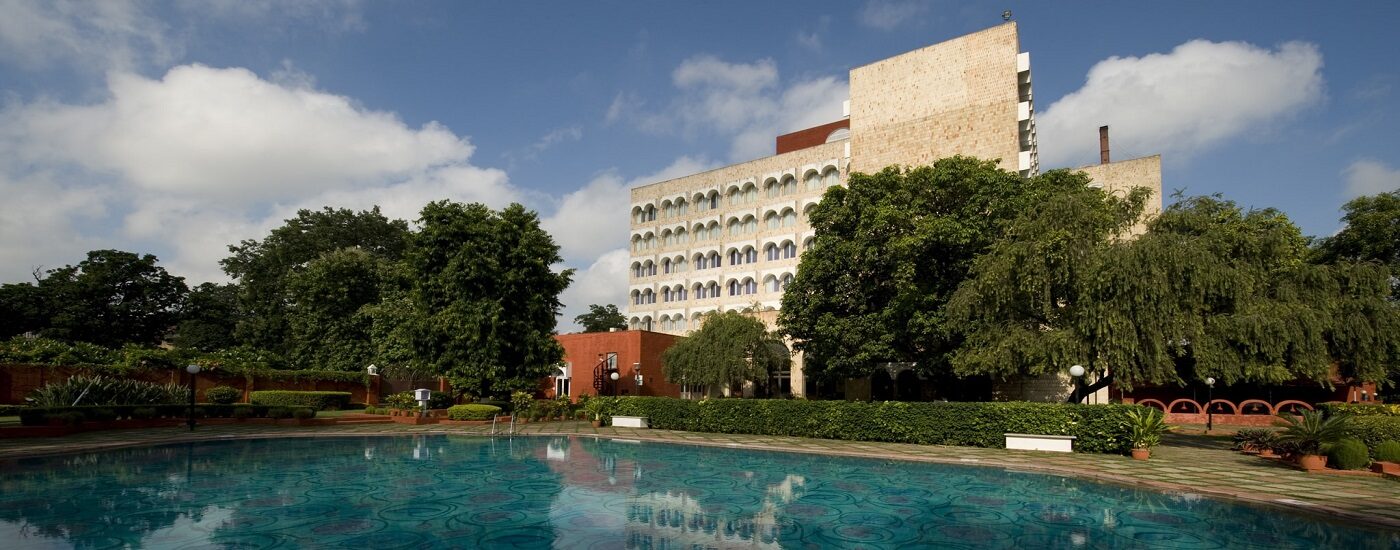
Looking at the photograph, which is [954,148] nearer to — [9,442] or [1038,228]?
[1038,228]

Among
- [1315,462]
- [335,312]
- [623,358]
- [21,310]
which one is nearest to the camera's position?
[1315,462]

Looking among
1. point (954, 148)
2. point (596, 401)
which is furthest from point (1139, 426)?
point (954, 148)

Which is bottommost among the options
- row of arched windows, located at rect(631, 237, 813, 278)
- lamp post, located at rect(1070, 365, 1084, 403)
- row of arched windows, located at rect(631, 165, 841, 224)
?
lamp post, located at rect(1070, 365, 1084, 403)

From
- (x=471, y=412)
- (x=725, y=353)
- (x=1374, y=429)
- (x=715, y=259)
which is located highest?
(x=715, y=259)

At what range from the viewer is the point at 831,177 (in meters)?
53.5

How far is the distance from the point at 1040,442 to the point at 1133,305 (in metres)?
4.27

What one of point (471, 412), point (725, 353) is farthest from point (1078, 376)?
point (471, 412)

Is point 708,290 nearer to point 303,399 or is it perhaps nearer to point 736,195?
point 736,195

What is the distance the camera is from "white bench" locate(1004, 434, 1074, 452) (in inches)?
737

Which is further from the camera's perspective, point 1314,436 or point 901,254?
point 901,254

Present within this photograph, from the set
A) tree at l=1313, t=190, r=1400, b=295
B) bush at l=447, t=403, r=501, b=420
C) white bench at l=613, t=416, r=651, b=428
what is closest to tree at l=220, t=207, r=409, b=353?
bush at l=447, t=403, r=501, b=420

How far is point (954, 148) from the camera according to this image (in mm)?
40719

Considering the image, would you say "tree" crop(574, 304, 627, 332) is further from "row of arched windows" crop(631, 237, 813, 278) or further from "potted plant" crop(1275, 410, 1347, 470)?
"potted plant" crop(1275, 410, 1347, 470)

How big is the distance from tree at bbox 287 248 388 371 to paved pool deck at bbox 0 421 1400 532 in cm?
1758
